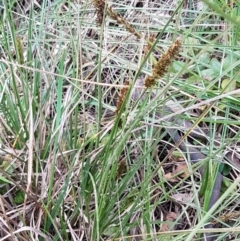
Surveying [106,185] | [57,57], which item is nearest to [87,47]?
[57,57]

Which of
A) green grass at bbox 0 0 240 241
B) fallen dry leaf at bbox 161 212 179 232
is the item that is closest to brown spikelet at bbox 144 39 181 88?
green grass at bbox 0 0 240 241

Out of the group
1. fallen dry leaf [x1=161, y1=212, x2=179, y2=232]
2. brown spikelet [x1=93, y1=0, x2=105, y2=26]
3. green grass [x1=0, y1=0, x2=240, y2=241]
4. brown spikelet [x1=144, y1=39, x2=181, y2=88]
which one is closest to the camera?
brown spikelet [x1=144, y1=39, x2=181, y2=88]

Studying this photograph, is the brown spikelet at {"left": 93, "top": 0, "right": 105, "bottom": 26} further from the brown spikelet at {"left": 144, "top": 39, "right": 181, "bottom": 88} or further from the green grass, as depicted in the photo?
the brown spikelet at {"left": 144, "top": 39, "right": 181, "bottom": 88}

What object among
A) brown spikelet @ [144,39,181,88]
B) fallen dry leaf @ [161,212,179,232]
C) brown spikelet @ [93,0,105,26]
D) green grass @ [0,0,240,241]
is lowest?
fallen dry leaf @ [161,212,179,232]

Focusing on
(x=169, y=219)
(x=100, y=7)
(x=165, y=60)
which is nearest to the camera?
(x=165, y=60)

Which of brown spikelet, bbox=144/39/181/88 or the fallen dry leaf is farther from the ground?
brown spikelet, bbox=144/39/181/88

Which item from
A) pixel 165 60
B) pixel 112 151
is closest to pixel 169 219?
pixel 112 151

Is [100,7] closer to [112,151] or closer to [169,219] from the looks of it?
[112,151]

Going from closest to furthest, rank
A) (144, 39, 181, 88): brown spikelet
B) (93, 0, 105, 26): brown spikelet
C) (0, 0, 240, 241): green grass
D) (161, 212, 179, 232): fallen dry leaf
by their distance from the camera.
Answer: (144, 39, 181, 88): brown spikelet, (93, 0, 105, 26): brown spikelet, (0, 0, 240, 241): green grass, (161, 212, 179, 232): fallen dry leaf

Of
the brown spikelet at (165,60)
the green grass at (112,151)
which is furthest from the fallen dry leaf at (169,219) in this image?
the brown spikelet at (165,60)

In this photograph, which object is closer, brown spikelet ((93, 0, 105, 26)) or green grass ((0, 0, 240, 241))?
brown spikelet ((93, 0, 105, 26))
